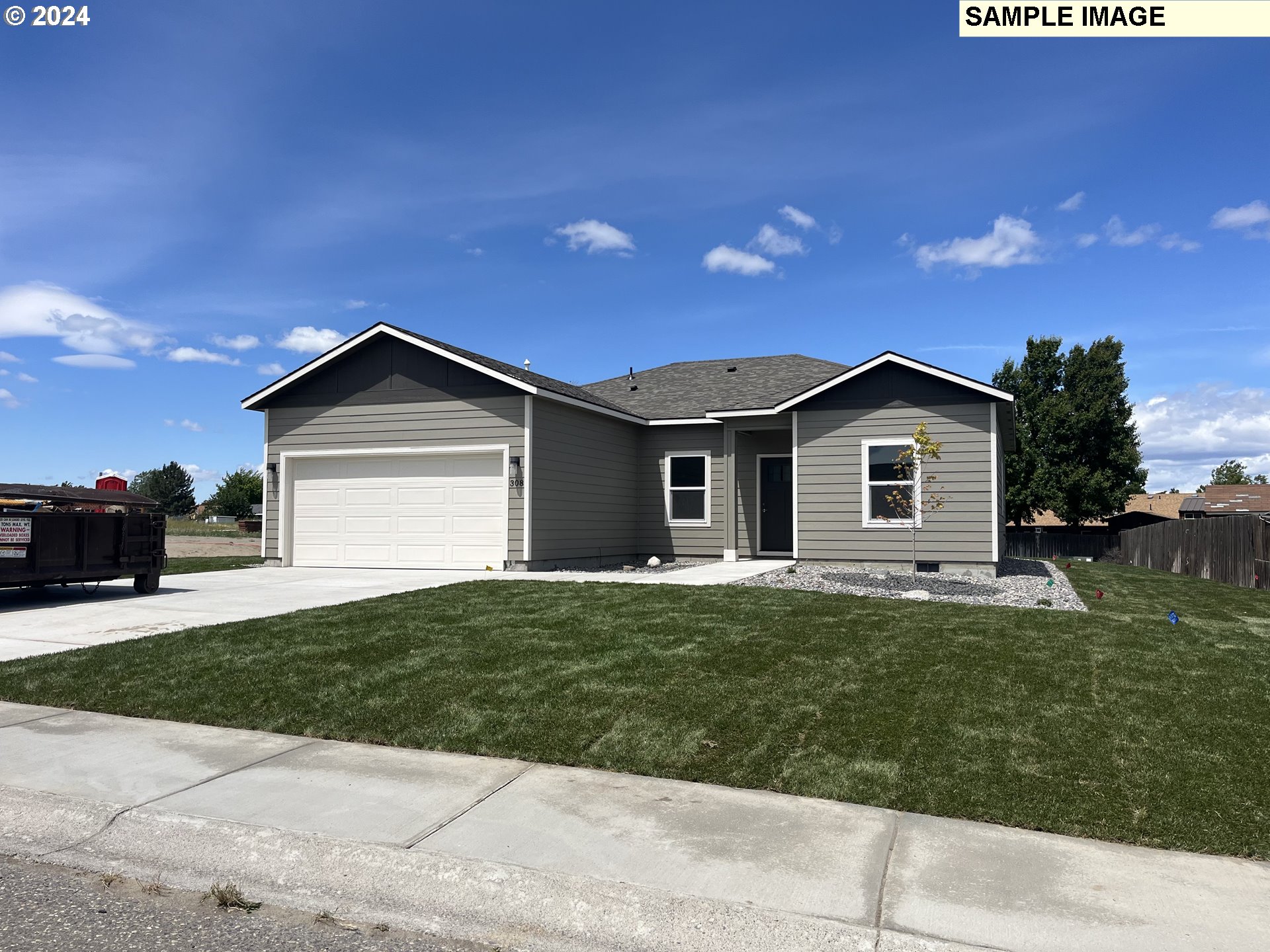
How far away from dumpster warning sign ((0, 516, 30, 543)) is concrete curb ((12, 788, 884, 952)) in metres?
7.24

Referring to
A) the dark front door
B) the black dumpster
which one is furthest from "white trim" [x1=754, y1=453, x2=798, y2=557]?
the black dumpster

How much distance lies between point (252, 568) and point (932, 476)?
41.9ft

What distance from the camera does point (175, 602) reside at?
10.8m

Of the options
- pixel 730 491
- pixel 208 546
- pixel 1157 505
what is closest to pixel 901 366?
pixel 730 491

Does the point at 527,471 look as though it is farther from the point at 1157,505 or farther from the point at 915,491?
the point at 1157,505

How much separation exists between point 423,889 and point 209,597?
362 inches

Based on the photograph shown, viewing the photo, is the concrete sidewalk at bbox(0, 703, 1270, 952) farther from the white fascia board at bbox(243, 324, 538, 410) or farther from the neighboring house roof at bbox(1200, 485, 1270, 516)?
the neighboring house roof at bbox(1200, 485, 1270, 516)

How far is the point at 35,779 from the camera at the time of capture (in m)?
4.59

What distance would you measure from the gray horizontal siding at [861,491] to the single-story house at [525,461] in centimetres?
3

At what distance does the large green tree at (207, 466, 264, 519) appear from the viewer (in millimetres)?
63469

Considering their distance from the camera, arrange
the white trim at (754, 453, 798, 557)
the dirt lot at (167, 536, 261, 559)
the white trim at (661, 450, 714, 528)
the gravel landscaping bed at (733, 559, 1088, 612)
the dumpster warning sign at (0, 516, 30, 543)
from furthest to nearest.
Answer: the dirt lot at (167, 536, 261, 559) → the white trim at (661, 450, 714, 528) → the white trim at (754, 453, 798, 557) → the gravel landscaping bed at (733, 559, 1088, 612) → the dumpster warning sign at (0, 516, 30, 543)

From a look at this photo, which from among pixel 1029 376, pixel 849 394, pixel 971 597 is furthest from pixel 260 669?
pixel 1029 376

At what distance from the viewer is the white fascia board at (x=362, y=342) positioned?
14.8m

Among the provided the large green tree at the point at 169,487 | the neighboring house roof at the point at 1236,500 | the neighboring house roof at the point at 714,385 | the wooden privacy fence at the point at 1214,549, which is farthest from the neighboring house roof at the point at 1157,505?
the large green tree at the point at 169,487
